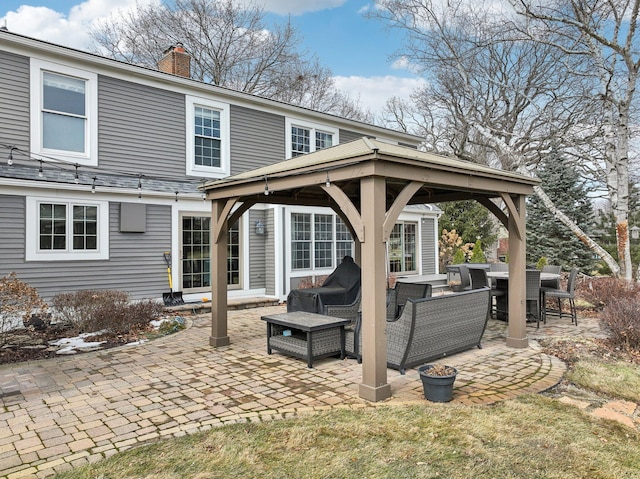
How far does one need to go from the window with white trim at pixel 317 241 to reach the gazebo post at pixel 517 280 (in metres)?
6.40

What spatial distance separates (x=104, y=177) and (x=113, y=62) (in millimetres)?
2423

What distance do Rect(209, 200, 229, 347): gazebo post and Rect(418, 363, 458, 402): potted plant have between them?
3421 mm

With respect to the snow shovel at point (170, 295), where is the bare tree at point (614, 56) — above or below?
above

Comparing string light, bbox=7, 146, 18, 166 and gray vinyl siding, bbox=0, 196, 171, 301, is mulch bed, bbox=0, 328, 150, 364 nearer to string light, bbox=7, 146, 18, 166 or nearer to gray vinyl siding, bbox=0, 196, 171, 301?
gray vinyl siding, bbox=0, 196, 171, 301

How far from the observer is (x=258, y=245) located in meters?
11.5

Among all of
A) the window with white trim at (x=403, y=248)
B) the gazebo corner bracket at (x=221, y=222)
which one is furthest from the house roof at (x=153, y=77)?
the gazebo corner bracket at (x=221, y=222)

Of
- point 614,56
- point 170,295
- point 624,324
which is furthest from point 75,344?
point 614,56

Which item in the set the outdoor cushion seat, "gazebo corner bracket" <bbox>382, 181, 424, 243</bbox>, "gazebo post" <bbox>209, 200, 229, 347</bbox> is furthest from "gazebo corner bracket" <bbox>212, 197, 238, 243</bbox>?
"gazebo corner bracket" <bbox>382, 181, 424, 243</bbox>

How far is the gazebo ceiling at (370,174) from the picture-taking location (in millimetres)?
4301

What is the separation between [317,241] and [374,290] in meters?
8.15

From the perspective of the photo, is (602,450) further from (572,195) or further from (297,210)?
(572,195)

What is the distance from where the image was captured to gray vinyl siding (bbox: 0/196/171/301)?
26.3ft

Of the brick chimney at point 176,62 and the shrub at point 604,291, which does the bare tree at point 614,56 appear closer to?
the shrub at point 604,291

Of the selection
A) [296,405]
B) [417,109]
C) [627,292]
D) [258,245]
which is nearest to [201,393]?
[296,405]
